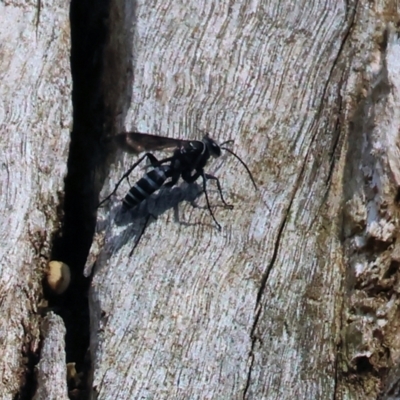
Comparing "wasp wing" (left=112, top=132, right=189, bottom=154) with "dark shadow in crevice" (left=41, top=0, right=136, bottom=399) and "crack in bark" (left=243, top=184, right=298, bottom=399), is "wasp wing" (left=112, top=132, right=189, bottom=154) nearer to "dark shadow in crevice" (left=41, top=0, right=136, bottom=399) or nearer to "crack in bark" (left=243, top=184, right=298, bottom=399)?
"dark shadow in crevice" (left=41, top=0, right=136, bottom=399)

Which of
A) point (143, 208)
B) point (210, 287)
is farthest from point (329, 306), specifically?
point (143, 208)

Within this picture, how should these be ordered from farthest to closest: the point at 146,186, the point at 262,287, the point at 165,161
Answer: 1. the point at 165,161
2. the point at 146,186
3. the point at 262,287

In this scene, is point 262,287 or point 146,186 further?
point 146,186

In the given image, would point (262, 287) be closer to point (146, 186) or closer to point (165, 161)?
point (146, 186)

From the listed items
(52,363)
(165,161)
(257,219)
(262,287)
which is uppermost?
(165,161)

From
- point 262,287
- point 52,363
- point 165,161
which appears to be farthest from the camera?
point 165,161

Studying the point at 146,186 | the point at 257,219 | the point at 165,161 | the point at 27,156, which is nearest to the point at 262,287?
the point at 257,219
